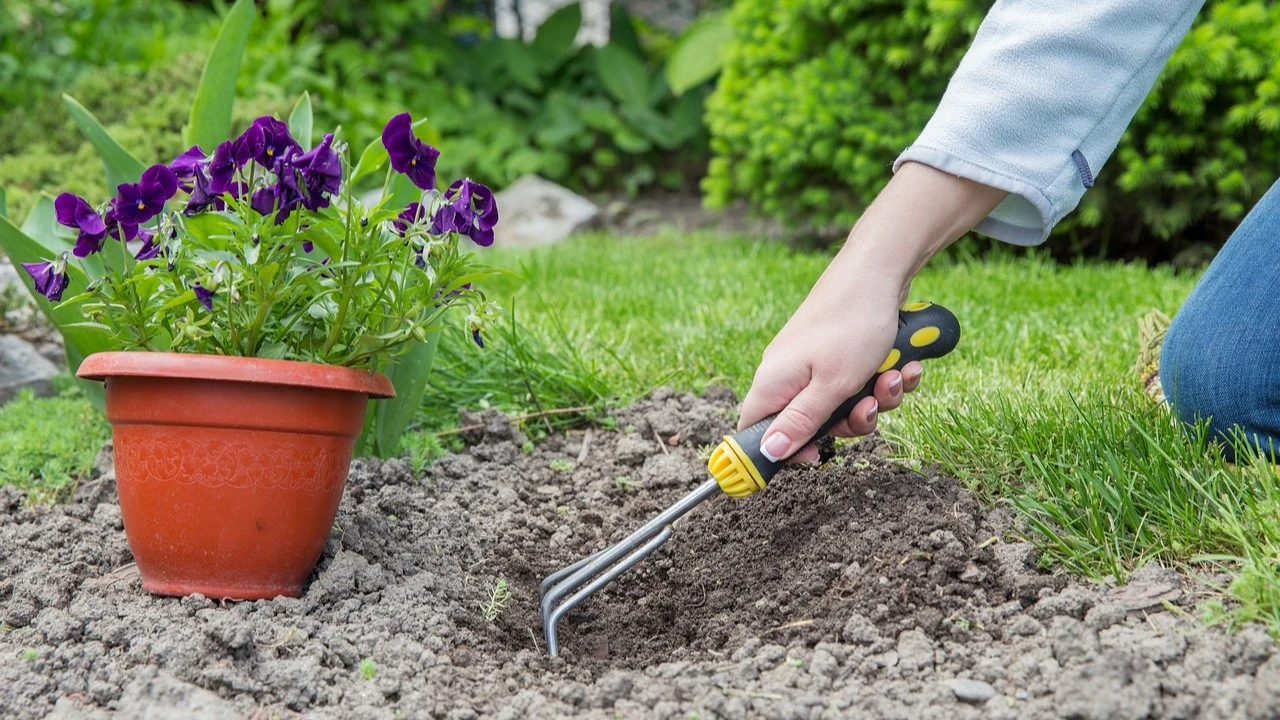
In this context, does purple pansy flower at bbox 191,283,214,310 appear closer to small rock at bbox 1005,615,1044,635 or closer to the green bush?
small rock at bbox 1005,615,1044,635

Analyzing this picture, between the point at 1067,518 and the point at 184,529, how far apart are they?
126 centimetres

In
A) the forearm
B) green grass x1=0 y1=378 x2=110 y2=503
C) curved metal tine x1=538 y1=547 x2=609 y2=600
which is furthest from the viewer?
green grass x1=0 y1=378 x2=110 y2=503

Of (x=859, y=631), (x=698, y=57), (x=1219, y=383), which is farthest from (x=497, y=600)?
(x=698, y=57)

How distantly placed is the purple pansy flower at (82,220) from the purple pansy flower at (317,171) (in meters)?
0.31

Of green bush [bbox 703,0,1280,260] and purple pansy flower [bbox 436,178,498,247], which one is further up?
purple pansy flower [bbox 436,178,498,247]

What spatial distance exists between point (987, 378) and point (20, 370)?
246 cm

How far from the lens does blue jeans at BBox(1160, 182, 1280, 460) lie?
1.76m

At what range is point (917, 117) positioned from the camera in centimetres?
425

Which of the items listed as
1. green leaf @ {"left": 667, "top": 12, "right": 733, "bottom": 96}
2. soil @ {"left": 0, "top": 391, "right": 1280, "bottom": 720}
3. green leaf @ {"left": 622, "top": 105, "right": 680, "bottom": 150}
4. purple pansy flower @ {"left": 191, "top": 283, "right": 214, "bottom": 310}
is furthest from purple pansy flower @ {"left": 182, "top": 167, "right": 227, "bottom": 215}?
green leaf @ {"left": 622, "top": 105, "right": 680, "bottom": 150}

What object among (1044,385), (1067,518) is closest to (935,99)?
(1044,385)

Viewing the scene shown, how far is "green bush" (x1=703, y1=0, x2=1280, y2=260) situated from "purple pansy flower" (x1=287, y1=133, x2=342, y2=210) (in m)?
2.89

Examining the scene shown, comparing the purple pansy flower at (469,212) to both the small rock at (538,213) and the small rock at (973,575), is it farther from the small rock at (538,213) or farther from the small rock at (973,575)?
the small rock at (538,213)

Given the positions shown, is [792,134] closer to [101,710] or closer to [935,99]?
[935,99]

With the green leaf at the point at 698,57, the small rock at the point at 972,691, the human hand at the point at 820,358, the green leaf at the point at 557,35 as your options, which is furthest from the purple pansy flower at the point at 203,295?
the green leaf at the point at 557,35
